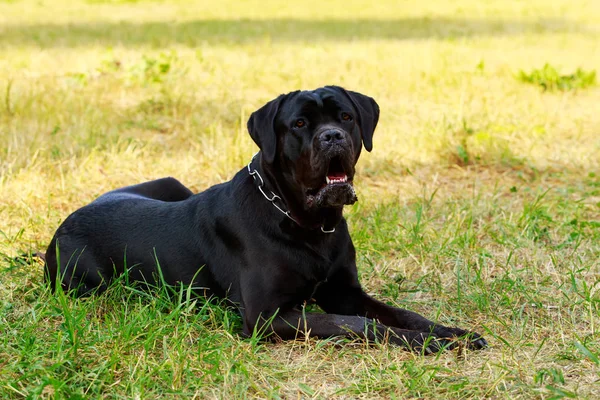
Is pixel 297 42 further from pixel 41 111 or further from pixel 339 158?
pixel 339 158

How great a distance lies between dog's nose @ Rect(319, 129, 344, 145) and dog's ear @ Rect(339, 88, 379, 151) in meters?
0.39

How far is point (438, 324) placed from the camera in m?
3.68

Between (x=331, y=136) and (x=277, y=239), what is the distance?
23.2 inches

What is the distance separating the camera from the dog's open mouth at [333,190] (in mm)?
3703

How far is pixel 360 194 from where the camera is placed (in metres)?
5.83

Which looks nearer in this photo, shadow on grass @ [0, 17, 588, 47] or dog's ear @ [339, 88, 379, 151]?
dog's ear @ [339, 88, 379, 151]

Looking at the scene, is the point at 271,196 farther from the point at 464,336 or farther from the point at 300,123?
the point at 464,336

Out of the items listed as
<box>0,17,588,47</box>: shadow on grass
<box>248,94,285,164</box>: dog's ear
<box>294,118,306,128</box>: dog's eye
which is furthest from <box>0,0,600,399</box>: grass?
<box>294,118,306,128</box>: dog's eye

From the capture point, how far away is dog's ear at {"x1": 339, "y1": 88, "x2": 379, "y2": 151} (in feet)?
13.2

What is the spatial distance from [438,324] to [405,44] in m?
9.61

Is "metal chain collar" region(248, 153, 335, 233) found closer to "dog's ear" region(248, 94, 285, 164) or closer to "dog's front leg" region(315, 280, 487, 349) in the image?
"dog's ear" region(248, 94, 285, 164)

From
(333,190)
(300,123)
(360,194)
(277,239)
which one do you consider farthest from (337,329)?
(360,194)

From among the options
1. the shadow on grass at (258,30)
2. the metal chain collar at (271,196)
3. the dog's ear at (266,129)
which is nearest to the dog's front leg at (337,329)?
the metal chain collar at (271,196)

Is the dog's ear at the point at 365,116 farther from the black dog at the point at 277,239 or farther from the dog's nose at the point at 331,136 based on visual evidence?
the dog's nose at the point at 331,136
